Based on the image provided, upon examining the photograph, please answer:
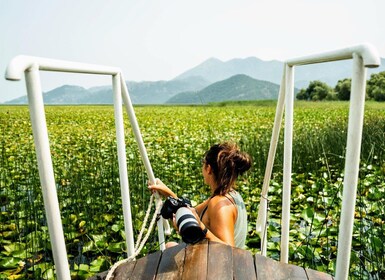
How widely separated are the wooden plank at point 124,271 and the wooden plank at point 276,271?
389mm

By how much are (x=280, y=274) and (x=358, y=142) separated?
1.85 feet

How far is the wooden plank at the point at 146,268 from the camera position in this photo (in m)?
1.12

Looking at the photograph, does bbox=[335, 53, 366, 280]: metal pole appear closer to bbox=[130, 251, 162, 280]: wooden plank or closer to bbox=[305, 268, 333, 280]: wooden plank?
bbox=[305, 268, 333, 280]: wooden plank

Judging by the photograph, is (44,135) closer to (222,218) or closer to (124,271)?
(124,271)

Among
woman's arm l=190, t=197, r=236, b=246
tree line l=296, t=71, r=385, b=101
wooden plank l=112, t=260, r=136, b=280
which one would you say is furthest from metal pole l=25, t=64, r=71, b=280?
tree line l=296, t=71, r=385, b=101

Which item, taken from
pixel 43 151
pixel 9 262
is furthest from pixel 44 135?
pixel 9 262

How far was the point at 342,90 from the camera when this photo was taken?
31.0m

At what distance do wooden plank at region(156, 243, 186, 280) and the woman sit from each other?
262 mm

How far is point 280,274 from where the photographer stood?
3.76 ft

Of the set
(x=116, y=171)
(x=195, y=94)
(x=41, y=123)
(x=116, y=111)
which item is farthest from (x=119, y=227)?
(x=41, y=123)

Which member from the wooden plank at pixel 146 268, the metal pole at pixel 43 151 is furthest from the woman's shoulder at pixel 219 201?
the metal pole at pixel 43 151

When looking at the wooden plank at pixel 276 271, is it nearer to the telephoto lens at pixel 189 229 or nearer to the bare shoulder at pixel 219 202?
the telephoto lens at pixel 189 229

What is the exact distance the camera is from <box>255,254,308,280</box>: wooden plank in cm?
113

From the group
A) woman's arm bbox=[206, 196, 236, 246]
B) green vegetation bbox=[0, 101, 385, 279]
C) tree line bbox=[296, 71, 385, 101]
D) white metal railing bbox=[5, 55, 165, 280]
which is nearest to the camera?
white metal railing bbox=[5, 55, 165, 280]
